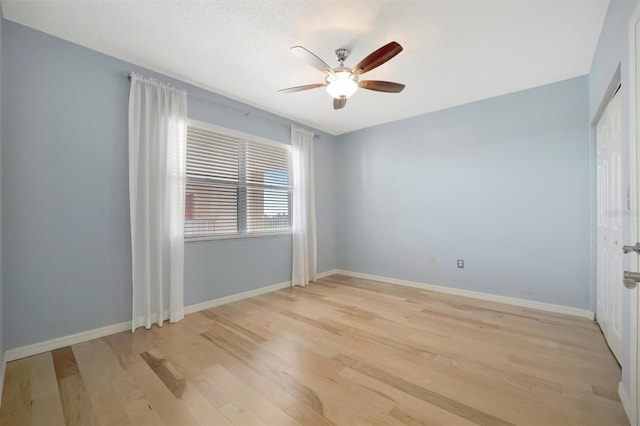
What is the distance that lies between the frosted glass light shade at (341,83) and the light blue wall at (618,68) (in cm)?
→ 166

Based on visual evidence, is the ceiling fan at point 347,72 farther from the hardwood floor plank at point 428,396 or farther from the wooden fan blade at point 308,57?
the hardwood floor plank at point 428,396

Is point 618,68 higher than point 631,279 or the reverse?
higher

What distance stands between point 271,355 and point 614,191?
3.01 m

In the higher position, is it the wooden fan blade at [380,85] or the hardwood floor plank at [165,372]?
the wooden fan blade at [380,85]

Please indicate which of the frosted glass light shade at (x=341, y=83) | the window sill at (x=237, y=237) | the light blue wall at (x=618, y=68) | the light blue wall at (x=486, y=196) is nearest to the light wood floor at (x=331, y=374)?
the light blue wall at (x=618, y=68)

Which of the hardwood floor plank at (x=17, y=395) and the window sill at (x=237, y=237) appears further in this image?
the window sill at (x=237, y=237)

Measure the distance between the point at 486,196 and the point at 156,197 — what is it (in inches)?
156

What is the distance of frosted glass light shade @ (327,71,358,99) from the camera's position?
7.52ft

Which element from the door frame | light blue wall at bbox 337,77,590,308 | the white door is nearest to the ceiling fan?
the door frame

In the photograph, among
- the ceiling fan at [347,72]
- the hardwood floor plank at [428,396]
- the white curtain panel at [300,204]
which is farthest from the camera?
the white curtain panel at [300,204]

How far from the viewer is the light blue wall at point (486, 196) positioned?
2920 millimetres

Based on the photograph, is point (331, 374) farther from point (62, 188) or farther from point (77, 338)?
point (62, 188)

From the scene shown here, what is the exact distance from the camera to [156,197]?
2672mm

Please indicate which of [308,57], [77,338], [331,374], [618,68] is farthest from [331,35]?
[77,338]
